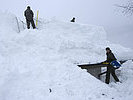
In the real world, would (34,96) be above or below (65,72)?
below

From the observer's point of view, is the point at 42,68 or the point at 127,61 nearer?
the point at 42,68

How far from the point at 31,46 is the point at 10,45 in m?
1.13

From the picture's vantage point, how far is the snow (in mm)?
4977

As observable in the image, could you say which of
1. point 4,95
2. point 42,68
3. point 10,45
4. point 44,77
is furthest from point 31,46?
point 4,95

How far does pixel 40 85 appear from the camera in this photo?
5.31 meters

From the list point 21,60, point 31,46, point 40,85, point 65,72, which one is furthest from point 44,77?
point 31,46

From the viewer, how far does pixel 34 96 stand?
4770mm

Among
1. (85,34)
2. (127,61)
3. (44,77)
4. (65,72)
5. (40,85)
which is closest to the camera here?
(40,85)

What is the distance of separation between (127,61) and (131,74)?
2.02 m

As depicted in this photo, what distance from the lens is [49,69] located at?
20.2ft

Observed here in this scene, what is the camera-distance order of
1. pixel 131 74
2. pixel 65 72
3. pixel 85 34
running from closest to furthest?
pixel 65 72, pixel 131 74, pixel 85 34

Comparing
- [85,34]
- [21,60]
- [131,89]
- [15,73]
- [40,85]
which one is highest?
[85,34]

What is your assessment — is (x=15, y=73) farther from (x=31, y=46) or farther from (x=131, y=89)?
(x=131, y=89)

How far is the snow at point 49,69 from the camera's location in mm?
4977
